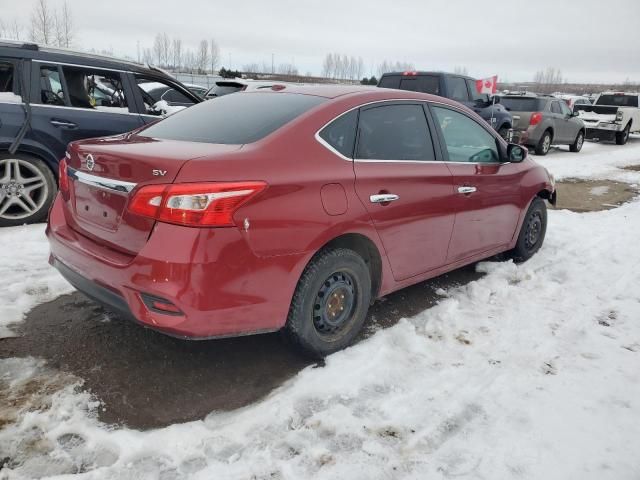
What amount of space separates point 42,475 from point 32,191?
409 centimetres

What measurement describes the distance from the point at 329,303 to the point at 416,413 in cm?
81

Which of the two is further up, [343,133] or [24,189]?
[343,133]

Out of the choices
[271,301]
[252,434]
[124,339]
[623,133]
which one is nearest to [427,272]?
[271,301]

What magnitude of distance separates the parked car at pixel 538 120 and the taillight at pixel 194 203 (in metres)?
13.8

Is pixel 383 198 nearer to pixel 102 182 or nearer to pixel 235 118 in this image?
pixel 235 118

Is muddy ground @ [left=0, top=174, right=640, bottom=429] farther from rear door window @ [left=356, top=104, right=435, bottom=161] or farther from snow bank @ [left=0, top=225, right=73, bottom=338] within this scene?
rear door window @ [left=356, top=104, right=435, bottom=161]

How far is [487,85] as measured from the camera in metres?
13.2

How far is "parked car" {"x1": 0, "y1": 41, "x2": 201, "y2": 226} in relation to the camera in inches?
205

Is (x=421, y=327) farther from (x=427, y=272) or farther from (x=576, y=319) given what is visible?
(x=576, y=319)

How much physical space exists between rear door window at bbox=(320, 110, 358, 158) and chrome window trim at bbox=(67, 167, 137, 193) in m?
1.11

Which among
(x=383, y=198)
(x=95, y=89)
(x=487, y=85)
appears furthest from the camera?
(x=487, y=85)

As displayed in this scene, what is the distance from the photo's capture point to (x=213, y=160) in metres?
2.53

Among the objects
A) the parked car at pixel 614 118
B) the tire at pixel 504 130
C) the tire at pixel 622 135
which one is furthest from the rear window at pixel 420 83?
the tire at pixel 622 135

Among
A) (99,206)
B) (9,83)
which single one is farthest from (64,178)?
(9,83)
